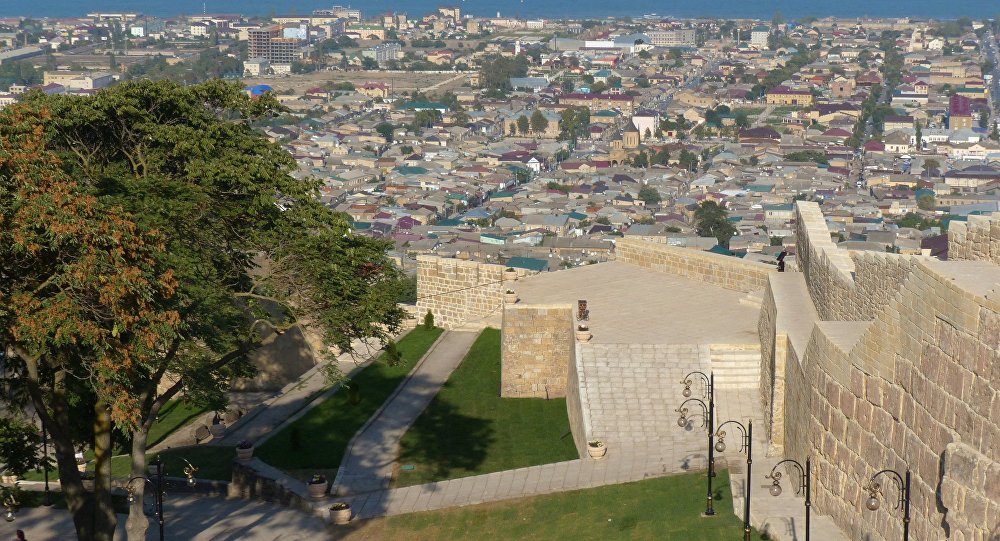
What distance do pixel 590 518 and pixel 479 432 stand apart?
4.77 m

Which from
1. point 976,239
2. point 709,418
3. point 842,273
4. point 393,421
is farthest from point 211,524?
point 976,239

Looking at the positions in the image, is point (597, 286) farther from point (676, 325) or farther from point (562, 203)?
point (562, 203)

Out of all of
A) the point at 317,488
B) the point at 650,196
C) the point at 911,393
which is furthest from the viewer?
the point at 650,196

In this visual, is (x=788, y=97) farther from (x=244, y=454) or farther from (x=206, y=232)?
(x=206, y=232)

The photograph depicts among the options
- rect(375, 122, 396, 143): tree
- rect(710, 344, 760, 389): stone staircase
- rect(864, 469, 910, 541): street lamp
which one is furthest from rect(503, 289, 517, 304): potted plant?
rect(375, 122, 396, 143): tree

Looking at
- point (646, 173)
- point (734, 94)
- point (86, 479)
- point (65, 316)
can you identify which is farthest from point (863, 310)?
point (734, 94)

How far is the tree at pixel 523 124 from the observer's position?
578 feet

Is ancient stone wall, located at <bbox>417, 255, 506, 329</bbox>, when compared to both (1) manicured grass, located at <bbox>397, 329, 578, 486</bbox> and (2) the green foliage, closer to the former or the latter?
(1) manicured grass, located at <bbox>397, 329, 578, 486</bbox>

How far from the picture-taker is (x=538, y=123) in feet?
578

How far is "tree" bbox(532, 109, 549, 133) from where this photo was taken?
578 ft

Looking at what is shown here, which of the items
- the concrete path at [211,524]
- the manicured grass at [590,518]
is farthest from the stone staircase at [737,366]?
the concrete path at [211,524]

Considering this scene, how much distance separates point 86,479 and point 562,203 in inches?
4325

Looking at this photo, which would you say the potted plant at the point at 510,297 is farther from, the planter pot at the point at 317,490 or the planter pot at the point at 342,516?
the planter pot at the point at 342,516

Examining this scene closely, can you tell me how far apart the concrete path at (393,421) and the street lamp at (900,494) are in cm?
801
